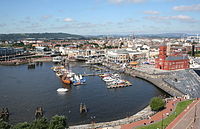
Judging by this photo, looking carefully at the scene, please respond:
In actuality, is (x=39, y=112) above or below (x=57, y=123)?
below

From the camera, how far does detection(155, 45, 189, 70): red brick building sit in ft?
132

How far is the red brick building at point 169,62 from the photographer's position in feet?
132

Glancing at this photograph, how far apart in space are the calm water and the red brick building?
26.4ft

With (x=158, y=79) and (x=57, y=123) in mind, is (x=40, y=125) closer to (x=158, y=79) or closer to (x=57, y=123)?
(x=57, y=123)

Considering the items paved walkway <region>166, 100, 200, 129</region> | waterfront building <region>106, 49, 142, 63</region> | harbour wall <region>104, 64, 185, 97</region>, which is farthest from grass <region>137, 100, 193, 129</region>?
waterfront building <region>106, 49, 142, 63</region>

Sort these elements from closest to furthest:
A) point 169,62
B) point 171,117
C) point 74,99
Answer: point 171,117, point 74,99, point 169,62

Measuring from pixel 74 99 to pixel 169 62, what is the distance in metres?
22.0

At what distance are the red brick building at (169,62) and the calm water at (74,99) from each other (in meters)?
8.04

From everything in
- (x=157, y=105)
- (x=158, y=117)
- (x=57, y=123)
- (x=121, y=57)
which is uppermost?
(x=121, y=57)

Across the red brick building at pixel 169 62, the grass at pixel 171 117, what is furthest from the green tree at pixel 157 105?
the red brick building at pixel 169 62

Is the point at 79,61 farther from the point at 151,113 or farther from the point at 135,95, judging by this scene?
the point at 151,113

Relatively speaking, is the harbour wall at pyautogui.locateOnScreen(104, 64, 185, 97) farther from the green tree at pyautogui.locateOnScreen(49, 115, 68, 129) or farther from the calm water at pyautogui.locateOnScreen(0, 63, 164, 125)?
the green tree at pyautogui.locateOnScreen(49, 115, 68, 129)

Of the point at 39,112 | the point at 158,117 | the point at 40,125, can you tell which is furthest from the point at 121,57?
the point at 40,125

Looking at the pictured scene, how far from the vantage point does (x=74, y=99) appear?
25.6 m
